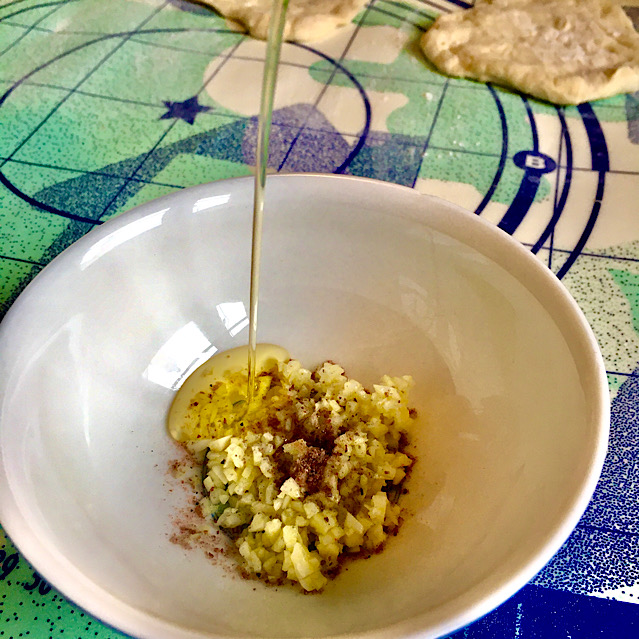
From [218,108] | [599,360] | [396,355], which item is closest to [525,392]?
[599,360]

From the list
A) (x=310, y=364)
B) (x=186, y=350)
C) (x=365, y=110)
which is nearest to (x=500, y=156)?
(x=365, y=110)

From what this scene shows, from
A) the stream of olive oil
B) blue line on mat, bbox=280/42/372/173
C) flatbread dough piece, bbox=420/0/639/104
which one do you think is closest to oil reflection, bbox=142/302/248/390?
the stream of olive oil

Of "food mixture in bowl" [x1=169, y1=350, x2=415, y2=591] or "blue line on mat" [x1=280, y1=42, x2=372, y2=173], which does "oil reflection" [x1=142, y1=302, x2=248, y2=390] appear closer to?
"food mixture in bowl" [x1=169, y1=350, x2=415, y2=591]

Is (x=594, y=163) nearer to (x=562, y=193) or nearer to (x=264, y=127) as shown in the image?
Result: (x=562, y=193)

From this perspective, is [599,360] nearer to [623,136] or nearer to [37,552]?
[37,552]

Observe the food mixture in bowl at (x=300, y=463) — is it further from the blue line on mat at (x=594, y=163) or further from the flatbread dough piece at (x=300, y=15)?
the flatbread dough piece at (x=300, y=15)

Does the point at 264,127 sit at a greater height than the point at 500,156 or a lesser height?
greater
